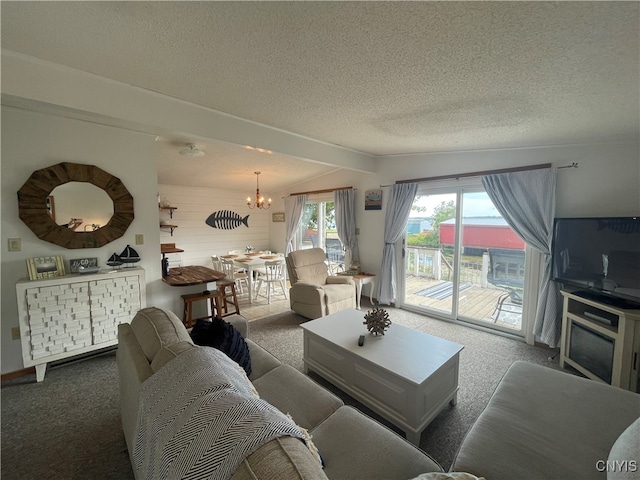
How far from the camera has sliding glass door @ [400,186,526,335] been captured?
3277 mm

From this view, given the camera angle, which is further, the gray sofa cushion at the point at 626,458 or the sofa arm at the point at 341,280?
the sofa arm at the point at 341,280

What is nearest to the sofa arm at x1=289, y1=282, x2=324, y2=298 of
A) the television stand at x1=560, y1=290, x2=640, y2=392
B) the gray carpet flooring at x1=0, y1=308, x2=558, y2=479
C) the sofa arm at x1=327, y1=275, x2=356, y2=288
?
the sofa arm at x1=327, y1=275, x2=356, y2=288

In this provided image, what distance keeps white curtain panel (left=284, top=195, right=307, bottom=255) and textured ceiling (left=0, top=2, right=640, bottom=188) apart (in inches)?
138

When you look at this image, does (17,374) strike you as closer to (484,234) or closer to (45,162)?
(45,162)

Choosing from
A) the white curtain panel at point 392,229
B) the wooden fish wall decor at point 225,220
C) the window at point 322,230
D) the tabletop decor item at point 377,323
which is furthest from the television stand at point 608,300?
the wooden fish wall decor at point 225,220

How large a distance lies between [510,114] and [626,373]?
2.27 meters

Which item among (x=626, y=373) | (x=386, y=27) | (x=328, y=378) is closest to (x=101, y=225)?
(x=328, y=378)

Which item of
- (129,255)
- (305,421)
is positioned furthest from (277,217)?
(305,421)

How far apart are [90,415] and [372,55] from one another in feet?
10.4

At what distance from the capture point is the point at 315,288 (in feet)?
11.7

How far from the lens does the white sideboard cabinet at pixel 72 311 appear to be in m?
2.12

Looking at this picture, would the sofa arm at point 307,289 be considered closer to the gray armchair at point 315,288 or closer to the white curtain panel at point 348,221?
the gray armchair at point 315,288

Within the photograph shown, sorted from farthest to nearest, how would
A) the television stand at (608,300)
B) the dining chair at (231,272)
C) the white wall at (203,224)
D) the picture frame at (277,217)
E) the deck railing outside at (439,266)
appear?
the picture frame at (277,217) < the white wall at (203,224) < the dining chair at (231,272) < the deck railing outside at (439,266) < the television stand at (608,300)

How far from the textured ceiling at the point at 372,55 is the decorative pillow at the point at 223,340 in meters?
1.77
